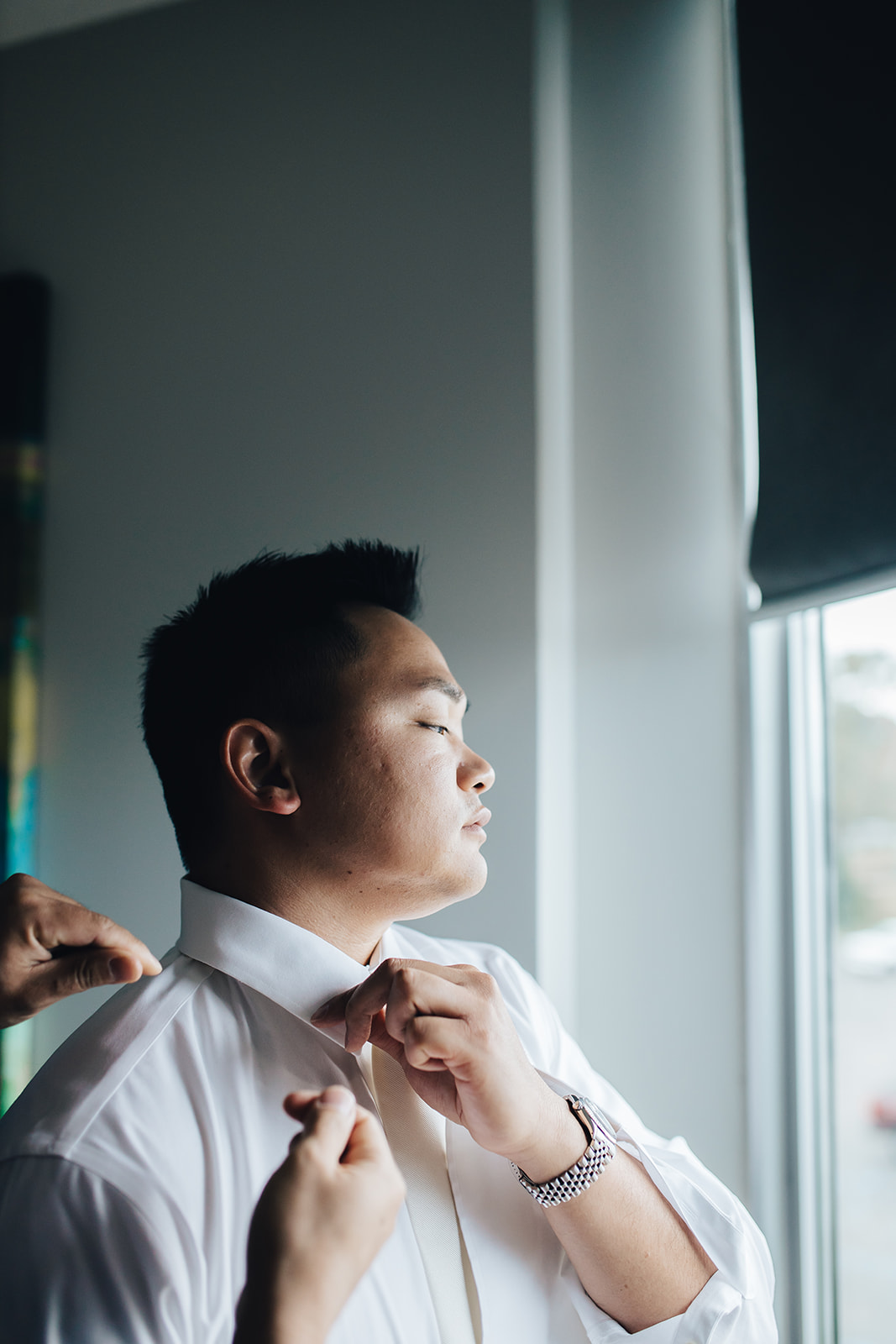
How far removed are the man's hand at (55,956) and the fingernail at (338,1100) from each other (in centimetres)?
21

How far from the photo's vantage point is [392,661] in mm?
1110

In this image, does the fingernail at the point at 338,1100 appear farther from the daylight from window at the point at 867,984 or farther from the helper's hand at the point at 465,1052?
the daylight from window at the point at 867,984

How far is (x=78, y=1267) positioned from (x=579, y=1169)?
463mm

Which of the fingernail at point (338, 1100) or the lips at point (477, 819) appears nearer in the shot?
the fingernail at point (338, 1100)

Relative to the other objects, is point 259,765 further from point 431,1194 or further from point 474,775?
point 431,1194

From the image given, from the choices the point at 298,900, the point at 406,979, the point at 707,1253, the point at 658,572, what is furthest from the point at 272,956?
the point at 658,572

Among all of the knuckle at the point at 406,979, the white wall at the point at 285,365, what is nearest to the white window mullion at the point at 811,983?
the white wall at the point at 285,365

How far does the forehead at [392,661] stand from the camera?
42.9 inches

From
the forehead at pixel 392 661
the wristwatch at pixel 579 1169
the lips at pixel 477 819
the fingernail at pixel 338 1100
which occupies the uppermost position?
the forehead at pixel 392 661

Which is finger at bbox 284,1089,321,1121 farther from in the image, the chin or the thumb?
the chin

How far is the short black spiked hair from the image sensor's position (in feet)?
3.59

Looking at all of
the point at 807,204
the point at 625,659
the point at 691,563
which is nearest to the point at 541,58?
the point at 807,204

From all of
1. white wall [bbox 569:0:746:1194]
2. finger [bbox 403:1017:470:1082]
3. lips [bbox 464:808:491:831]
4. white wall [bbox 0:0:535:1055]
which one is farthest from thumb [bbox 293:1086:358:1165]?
white wall [bbox 569:0:746:1194]

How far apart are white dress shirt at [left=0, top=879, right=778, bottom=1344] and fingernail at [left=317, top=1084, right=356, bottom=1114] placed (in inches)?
10.2
